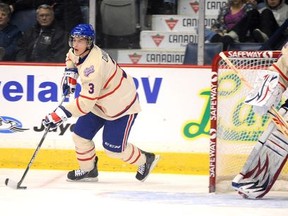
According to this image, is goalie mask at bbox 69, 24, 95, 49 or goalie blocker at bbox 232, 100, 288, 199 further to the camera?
goalie mask at bbox 69, 24, 95, 49

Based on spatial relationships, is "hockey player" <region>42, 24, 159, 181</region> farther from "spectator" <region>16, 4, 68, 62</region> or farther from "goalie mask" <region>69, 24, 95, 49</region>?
"spectator" <region>16, 4, 68, 62</region>

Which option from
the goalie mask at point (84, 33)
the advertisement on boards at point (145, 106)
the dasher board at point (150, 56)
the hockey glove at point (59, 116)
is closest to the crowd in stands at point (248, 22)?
the dasher board at point (150, 56)

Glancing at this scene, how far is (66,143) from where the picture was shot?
6.57 m

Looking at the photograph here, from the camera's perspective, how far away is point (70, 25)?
22.7 ft

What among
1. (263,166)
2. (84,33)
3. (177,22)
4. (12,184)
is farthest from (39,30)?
(263,166)

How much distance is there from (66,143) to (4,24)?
3.76ft

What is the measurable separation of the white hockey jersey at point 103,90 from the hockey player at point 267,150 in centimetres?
89

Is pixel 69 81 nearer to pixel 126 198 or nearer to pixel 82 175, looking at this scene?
pixel 82 175

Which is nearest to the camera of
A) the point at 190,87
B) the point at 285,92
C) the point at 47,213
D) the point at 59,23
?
the point at 47,213

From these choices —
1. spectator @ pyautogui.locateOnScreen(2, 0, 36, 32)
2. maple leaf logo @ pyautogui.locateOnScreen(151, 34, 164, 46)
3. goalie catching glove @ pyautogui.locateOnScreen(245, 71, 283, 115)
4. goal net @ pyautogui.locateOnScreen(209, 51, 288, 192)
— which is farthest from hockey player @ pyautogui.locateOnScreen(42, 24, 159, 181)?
spectator @ pyautogui.locateOnScreen(2, 0, 36, 32)

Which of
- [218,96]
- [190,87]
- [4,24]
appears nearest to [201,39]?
[190,87]

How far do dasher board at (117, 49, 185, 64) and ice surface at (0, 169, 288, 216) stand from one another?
2.97ft

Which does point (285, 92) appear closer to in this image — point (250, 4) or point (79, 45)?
point (79, 45)

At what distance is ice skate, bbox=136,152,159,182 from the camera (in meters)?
6.01
